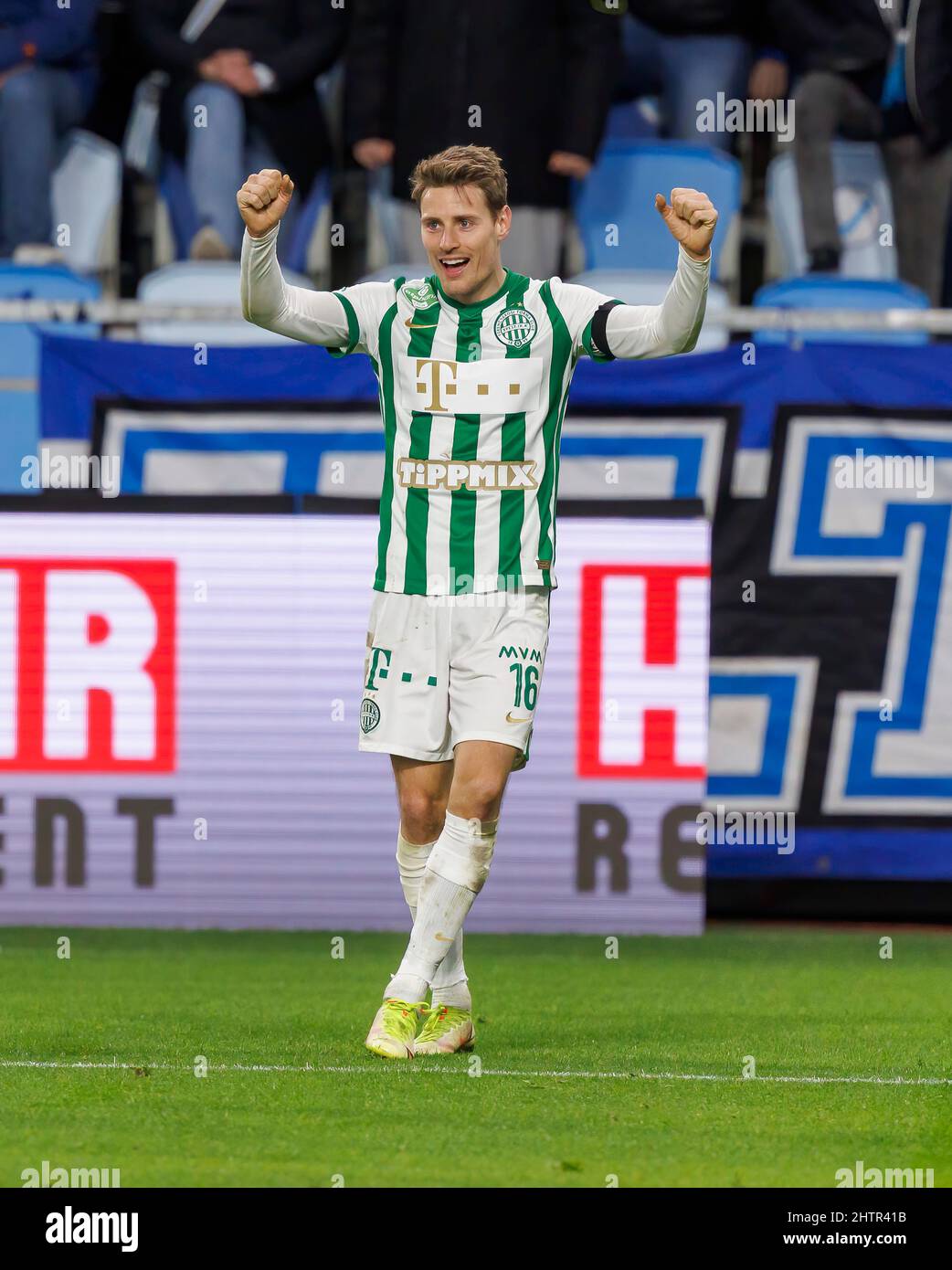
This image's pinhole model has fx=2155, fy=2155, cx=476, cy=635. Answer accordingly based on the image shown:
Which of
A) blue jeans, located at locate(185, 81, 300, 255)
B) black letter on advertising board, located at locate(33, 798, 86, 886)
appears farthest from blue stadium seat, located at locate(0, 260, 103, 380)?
black letter on advertising board, located at locate(33, 798, 86, 886)

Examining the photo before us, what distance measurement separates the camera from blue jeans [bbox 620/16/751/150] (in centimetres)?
1100

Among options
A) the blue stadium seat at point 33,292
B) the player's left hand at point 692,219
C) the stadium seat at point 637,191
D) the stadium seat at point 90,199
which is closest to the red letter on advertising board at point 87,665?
the blue stadium seat at point 33,292

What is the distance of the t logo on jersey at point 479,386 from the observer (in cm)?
571

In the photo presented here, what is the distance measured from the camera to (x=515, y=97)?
10.5 meters

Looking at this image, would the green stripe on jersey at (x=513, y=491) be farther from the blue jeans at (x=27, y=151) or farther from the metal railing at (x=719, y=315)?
the blue jeans at (x=27, y=151)

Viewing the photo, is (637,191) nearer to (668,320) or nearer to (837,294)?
(837,294)

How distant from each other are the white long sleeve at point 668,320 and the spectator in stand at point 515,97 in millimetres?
4873

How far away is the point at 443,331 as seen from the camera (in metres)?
5.76

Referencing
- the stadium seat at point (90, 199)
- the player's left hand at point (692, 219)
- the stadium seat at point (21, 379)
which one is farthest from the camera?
the stadium seat at point (90, 199)

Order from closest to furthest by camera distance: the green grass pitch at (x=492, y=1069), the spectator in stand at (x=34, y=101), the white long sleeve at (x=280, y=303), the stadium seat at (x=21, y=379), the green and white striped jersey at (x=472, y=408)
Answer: the green grass pitch at (x=492, y=1069) < the white long sleeve at (x=280, y=303) < the green and white striped jersey at (x=472, y=408) < the stadium seat at (x=21, y=379) < the spectator in stand at (x=34, y=101)
